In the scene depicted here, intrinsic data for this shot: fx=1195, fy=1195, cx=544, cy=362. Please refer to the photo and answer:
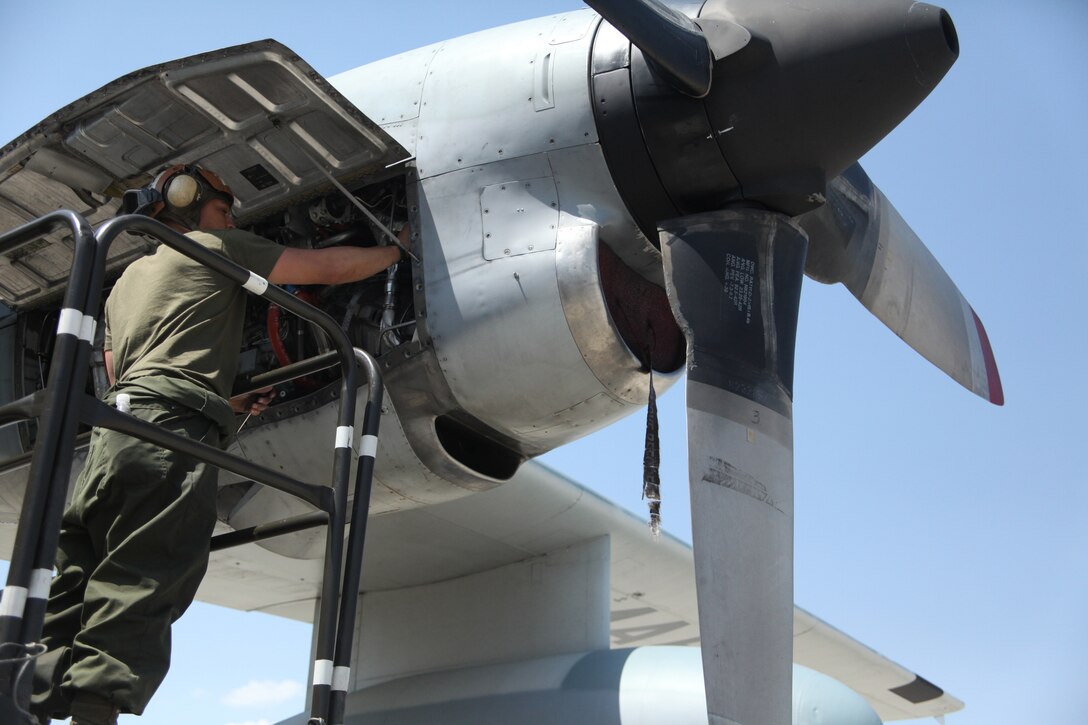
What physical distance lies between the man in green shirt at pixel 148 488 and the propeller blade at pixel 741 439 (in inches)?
79.3

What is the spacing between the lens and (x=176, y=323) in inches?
144

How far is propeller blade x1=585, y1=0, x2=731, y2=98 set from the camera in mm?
5328

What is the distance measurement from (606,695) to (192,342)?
4.74 m

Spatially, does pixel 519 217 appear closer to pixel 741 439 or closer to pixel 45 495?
pixel 741 439

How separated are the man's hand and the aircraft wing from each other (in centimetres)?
311

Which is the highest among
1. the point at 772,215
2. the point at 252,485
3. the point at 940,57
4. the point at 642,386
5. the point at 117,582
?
the point at 940,57

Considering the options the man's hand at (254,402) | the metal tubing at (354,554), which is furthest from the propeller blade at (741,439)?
the metal tubing at (354,554)

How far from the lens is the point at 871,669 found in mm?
13312

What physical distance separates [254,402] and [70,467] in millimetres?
2983

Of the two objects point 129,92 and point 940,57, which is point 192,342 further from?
point 940,57

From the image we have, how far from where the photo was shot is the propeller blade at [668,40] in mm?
5328

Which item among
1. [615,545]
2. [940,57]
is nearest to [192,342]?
[940,57]

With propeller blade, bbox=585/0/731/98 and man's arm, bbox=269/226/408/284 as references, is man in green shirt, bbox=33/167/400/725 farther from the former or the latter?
propeller blade, bbox=585/0/731/98

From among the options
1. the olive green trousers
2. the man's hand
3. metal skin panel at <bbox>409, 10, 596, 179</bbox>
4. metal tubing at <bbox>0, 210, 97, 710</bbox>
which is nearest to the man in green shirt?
the olive green trousers
